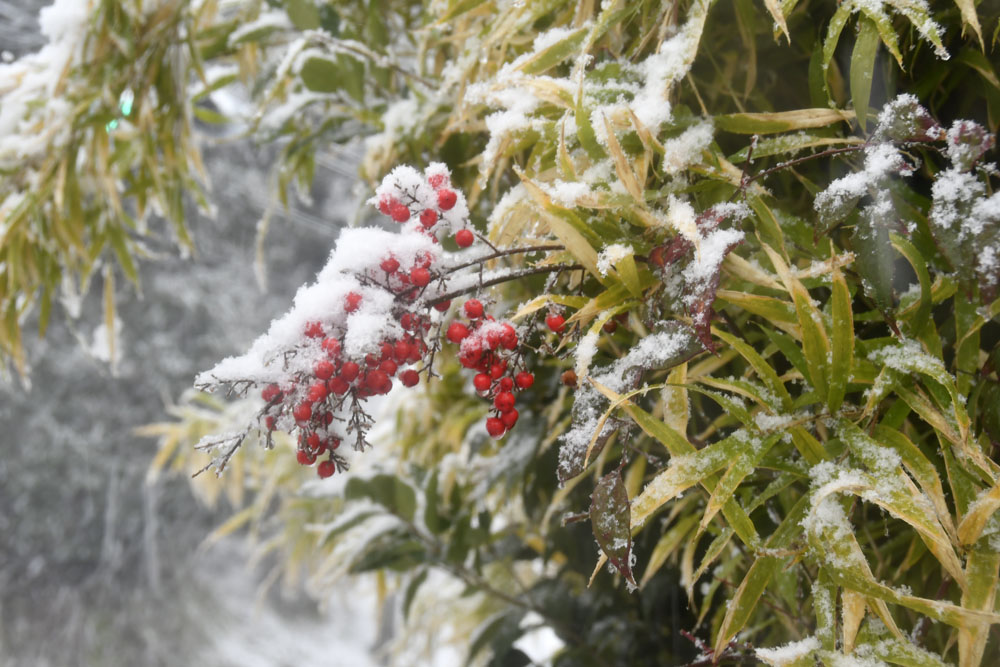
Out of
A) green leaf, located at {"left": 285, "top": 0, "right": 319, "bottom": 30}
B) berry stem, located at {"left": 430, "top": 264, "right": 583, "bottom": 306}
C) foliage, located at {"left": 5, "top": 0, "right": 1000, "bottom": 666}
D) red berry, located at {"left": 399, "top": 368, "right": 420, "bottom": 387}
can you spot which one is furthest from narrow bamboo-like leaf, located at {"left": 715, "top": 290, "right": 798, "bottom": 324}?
green leaf, located at {"left": 285, "top": 0, "right": 319, "bottom": 30}

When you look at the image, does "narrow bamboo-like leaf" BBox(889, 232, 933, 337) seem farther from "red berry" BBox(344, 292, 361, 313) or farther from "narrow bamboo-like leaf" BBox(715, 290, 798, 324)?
"red berry" BBox(344, 292, 361, 313)

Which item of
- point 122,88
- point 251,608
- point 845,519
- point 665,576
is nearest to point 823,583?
point 845,519

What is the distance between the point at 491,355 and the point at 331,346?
0.11m

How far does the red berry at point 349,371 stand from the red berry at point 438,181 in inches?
5.3

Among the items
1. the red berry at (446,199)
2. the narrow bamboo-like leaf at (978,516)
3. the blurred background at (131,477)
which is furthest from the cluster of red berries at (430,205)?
the blurred background at (131,477)

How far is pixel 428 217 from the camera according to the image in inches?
18.4

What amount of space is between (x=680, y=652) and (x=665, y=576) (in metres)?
0.11

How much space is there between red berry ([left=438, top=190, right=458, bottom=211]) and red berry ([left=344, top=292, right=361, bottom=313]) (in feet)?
0.28

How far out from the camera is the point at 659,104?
491 millimetres

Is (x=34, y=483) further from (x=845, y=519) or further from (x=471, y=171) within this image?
(x=845, y=519)

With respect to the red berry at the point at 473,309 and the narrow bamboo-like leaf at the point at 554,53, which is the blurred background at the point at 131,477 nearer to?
the narrow bamboo-like leaf at the point at 554,53

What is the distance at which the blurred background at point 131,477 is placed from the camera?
3.52m

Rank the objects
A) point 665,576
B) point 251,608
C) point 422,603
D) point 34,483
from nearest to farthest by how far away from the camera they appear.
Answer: point 665,576
point 422,603
point 34,483
point 251,608

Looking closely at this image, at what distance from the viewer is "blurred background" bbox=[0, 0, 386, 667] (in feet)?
11.5
